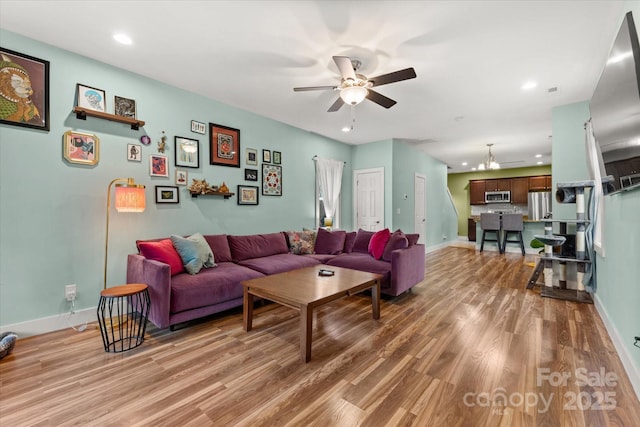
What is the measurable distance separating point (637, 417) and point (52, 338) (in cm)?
427

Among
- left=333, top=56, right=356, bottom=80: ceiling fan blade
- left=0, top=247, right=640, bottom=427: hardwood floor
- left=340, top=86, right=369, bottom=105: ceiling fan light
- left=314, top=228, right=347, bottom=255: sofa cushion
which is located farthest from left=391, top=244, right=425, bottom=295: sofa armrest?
left=333, top=56, right=356, bottom=80: ceiling fan blade

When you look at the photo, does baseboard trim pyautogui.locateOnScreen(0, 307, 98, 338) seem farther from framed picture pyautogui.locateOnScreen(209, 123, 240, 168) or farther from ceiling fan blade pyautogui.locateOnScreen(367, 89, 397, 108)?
ceiling fan blade pyautogui.locateOnScreen(367, 89, 397, 108)

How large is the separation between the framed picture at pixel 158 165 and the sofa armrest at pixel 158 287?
3.85 ft

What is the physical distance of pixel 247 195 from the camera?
425 cm

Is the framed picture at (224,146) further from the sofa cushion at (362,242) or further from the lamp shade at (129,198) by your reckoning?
the sofa cushion at (362,242)

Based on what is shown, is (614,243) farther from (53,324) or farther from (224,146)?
(53,324)

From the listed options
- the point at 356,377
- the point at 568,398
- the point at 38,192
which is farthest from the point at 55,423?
the point at 568,398

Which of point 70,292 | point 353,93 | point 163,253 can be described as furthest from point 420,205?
point 70,292

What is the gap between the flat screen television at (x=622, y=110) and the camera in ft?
4.73

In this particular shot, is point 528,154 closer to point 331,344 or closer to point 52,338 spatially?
point 331,344

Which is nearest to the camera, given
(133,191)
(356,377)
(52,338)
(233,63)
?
(356,377)

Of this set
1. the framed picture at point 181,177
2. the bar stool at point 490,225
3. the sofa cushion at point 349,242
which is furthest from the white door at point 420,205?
the framed picture at point 181,177

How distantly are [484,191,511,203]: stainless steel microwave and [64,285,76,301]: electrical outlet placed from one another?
→ 35.0 feet

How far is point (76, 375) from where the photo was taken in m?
1.90
